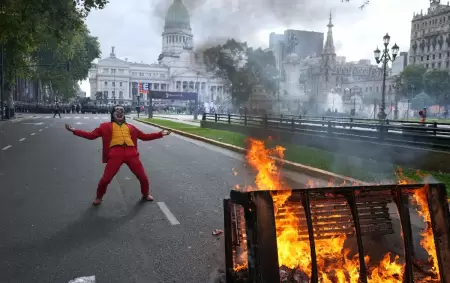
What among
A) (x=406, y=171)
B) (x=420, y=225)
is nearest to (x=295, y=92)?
(x=406, y=171)

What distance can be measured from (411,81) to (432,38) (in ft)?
109

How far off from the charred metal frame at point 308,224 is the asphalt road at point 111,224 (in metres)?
0.99

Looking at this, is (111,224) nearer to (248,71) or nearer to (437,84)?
(248,71)

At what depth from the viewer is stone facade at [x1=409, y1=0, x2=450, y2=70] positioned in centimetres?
9506

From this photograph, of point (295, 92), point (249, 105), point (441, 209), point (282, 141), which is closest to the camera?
point (441, 209)

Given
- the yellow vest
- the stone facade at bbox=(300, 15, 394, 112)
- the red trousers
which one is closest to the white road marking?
the red trousers

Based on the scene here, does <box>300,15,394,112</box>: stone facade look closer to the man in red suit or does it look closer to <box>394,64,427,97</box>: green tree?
<box>394,64,427,97</box>: green tree

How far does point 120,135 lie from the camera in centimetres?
625

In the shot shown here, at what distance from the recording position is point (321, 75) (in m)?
91.5

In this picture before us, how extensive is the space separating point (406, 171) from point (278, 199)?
7.23 metres

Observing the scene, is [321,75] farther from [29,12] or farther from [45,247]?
[45,247]

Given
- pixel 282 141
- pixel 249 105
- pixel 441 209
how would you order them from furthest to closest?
pixel 249 105
pixel 282 141
pixel 441 209

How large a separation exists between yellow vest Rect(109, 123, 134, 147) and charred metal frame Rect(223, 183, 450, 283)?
11.3 ft

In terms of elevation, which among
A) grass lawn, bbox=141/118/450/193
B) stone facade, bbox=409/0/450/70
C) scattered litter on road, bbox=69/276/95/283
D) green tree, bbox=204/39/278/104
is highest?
stone facade, bbox=409/0/450/70
